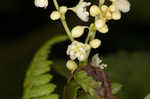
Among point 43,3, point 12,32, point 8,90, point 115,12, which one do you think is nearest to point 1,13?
point 12,32

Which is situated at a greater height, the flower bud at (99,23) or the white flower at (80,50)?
the flower bud at (99,23)

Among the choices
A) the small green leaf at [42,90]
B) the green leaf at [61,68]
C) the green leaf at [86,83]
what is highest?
the green leaf at [61,68]

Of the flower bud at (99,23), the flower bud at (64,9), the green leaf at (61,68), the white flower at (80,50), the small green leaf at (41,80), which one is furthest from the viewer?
the green leaf at (61,68)

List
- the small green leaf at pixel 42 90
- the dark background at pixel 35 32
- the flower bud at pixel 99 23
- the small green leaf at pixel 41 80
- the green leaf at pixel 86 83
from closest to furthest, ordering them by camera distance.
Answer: the green leaf at pixel 86 83 < the flower bud at pixel 99 23 < the small green leaf at pixel 42 90 < the small green leaf at pixel 41 80 < the dark background at pixel 35 32

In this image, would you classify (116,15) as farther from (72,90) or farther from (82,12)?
(72,90)

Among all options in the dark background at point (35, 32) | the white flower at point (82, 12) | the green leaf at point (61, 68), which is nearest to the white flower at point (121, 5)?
the white flower at point (82, 12)

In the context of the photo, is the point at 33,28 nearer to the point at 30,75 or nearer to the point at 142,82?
the point at 142,82

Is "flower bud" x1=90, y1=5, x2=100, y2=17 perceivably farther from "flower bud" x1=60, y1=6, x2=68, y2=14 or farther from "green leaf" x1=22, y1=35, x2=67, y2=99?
"green leaf" x1=22, y1=35, x2=67, y2=99

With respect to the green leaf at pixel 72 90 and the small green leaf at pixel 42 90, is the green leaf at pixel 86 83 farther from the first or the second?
the small green leaf at pixel 42 90
